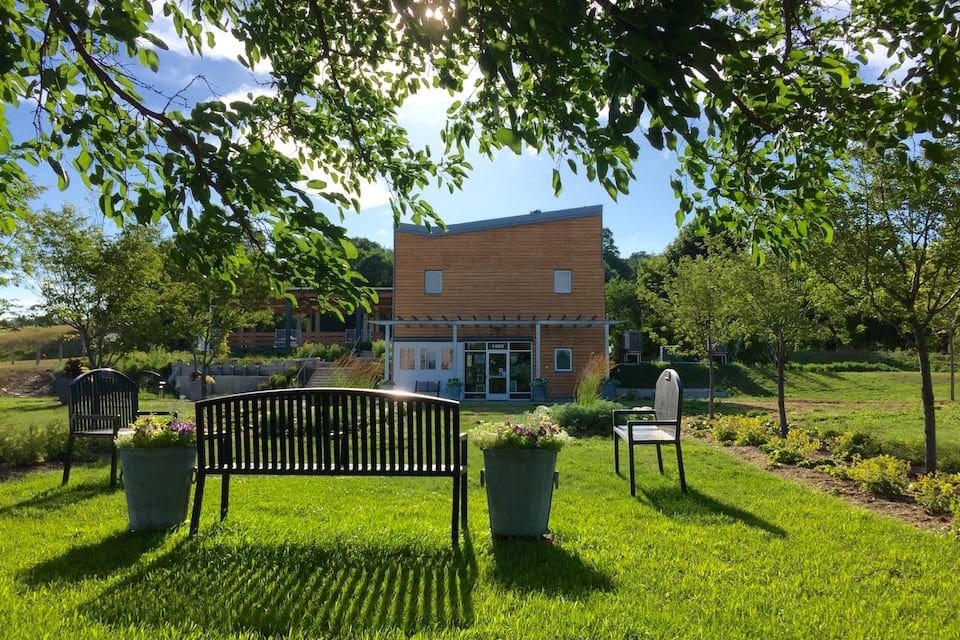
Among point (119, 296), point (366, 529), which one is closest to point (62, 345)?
point (119, 296)

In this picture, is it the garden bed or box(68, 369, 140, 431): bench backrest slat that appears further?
box(68, 369, 140, 431): bench backrest slat

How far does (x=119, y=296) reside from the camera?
12930 mm

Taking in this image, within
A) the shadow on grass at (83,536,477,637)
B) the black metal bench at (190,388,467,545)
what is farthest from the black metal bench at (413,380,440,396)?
the shadow on grass at (83,536,477,637)

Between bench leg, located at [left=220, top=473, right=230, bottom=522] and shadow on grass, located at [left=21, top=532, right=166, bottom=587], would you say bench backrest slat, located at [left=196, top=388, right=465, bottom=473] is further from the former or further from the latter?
shadow on grass, located at [left=21, top=532, right=166, bottom=587]

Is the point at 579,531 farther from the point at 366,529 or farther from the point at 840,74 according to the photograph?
the point at 840,74

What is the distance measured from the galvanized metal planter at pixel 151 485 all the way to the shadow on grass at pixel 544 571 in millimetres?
2395

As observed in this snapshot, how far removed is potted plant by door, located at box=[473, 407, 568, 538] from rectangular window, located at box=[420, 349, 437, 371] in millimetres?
21075

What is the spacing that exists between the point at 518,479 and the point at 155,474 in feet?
8.59

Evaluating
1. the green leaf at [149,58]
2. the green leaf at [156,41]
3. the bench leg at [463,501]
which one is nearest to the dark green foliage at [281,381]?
the bench leg at [463,501]

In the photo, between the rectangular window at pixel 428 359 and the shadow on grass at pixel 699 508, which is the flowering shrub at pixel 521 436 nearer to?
the shadow on grass at pixel 699 508

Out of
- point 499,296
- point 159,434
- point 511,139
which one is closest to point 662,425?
point 511,139

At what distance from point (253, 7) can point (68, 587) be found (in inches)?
146

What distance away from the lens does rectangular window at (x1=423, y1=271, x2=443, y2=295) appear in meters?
26.2

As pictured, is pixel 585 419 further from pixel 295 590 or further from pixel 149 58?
pixel 149 58
